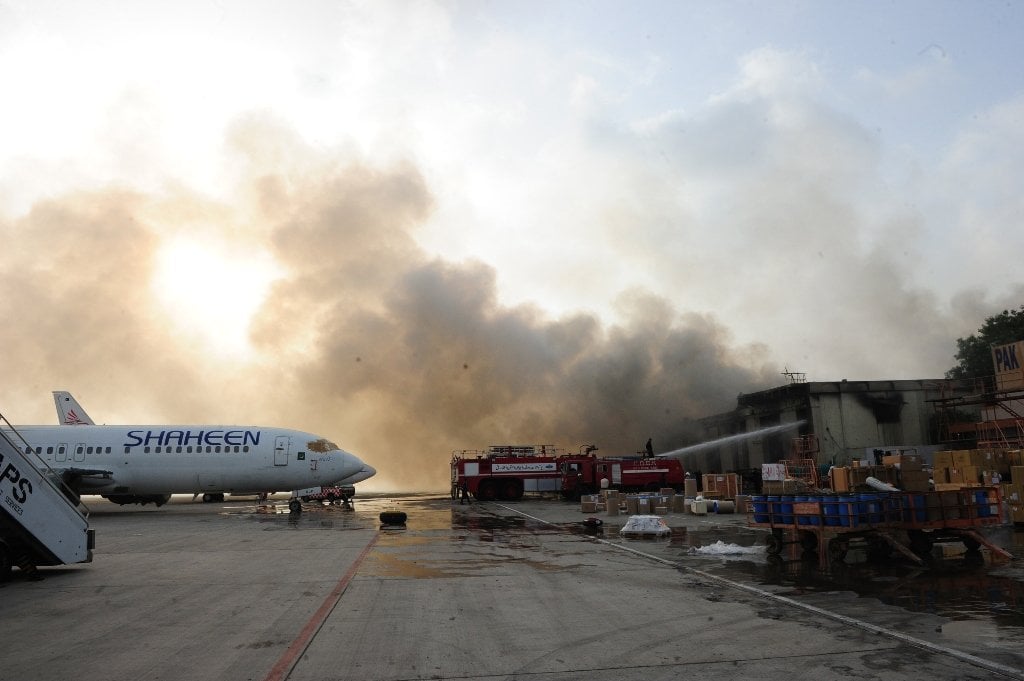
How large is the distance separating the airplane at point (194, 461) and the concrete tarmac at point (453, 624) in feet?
48.7

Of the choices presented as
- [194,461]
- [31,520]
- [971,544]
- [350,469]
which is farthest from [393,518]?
[971,544]

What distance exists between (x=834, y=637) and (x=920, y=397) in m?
45.1

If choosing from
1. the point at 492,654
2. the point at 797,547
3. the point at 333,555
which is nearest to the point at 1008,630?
the point at 492,654

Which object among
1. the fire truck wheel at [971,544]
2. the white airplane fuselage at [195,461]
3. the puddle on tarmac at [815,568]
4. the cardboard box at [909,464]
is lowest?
the puddle on tarmac at [815,568]

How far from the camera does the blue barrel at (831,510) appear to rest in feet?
40.6

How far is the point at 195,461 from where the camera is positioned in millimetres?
29266

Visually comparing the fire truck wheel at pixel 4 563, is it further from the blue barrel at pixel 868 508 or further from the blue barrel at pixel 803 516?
the blue barrel at pixel 868 508

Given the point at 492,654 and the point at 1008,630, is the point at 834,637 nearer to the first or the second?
the point at 1008,630

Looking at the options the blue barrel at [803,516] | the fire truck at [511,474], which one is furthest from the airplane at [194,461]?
the blue barrel at [803,516]

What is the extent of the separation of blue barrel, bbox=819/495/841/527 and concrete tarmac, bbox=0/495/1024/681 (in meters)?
2.72

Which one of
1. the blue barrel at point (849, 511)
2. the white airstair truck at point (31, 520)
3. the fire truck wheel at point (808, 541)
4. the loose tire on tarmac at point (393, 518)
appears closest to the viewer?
the white airstair truck at point (31, 520)

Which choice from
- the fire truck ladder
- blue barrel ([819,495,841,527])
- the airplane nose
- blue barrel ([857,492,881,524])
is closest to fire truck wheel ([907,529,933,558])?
blue barrel ([857,492,881,524])

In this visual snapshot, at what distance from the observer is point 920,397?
44.7m

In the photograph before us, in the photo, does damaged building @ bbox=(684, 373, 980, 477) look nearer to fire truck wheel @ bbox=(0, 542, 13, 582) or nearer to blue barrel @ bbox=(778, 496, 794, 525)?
blue barrel @ bbox=(778, 496, 794, 525)
